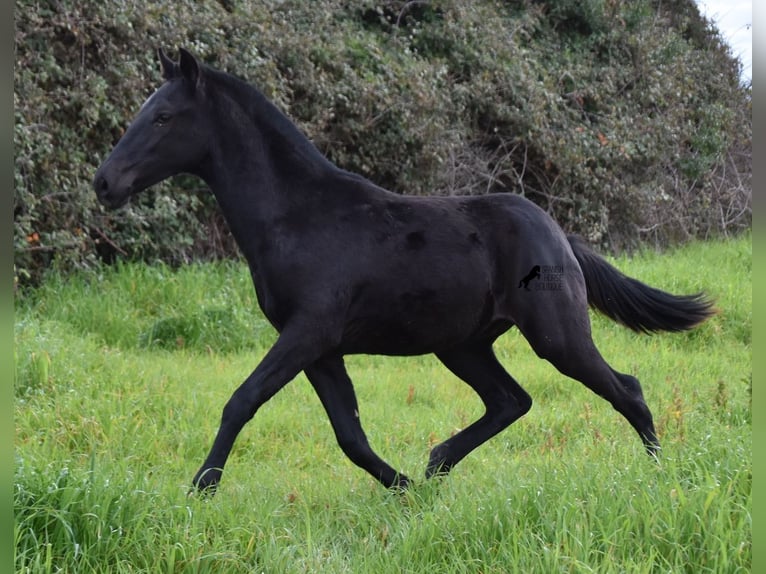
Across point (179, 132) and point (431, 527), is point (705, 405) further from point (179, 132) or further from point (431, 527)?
point (179, 132)

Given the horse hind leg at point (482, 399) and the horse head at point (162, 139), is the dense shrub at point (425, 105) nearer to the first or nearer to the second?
the horse head at point (162, 139)

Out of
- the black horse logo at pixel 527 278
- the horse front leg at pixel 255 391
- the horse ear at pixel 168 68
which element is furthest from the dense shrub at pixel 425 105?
the black horse logo at pixel 527 278

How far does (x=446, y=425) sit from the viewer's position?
17.2 feet

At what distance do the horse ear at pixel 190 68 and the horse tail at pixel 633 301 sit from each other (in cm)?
192

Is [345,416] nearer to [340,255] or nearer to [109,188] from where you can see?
[340,255]

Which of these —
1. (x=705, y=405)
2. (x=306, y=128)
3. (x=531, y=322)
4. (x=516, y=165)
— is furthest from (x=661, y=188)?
(x=531, y=322)

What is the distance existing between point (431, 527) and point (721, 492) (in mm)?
961

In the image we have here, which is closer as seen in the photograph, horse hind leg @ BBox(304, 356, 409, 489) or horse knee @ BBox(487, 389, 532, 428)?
horse hind leg @ BBox(304, 356, 409, 489)

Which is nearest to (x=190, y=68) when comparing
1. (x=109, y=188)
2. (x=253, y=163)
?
(x=253, y=163)

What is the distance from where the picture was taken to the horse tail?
13.7ft

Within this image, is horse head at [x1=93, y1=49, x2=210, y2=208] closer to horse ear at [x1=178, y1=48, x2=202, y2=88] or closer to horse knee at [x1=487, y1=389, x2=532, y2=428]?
horse ear at [x1=178, y1=48, x2=202, y2=88]

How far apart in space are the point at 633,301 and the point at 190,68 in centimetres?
236

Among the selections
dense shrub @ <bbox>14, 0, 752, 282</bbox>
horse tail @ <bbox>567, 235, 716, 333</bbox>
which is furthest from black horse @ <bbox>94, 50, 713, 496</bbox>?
dense shrub @ <bbox>14, 0, 752, 282</bbox>

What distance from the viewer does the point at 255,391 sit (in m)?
3.35
